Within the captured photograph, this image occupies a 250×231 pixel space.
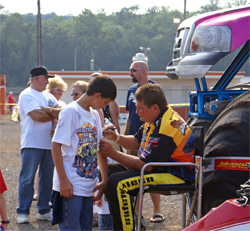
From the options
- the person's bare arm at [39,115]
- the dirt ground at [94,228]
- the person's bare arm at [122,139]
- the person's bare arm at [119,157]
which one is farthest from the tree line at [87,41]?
the person's bare arm at [119,157]

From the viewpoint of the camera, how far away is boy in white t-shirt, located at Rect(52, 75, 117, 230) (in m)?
3.04

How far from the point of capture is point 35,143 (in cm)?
491

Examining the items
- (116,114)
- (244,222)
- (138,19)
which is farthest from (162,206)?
(138,19)

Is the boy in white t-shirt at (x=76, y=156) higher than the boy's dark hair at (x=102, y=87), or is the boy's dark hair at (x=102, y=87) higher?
the boy's dark hair at (x=102, y=87)

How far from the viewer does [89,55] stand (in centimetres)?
8569

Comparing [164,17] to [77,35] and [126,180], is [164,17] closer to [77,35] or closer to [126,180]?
[77,35]

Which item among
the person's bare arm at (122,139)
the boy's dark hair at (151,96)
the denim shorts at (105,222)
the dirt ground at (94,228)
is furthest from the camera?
the dirt ground at (94,228)

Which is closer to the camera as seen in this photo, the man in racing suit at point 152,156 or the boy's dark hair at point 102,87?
the boy's dark hair at point 102,87

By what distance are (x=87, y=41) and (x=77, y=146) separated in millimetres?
85516

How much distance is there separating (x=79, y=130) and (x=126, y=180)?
1.96 feet

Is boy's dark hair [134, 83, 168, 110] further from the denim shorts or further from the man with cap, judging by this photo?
the man with cap

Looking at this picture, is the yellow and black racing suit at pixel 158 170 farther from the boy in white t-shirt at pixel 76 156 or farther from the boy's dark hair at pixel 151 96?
the boy in white t-shirt at pixel 76 156

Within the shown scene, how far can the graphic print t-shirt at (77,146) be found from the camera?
10.1 ft

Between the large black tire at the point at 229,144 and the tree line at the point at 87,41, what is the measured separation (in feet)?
197
